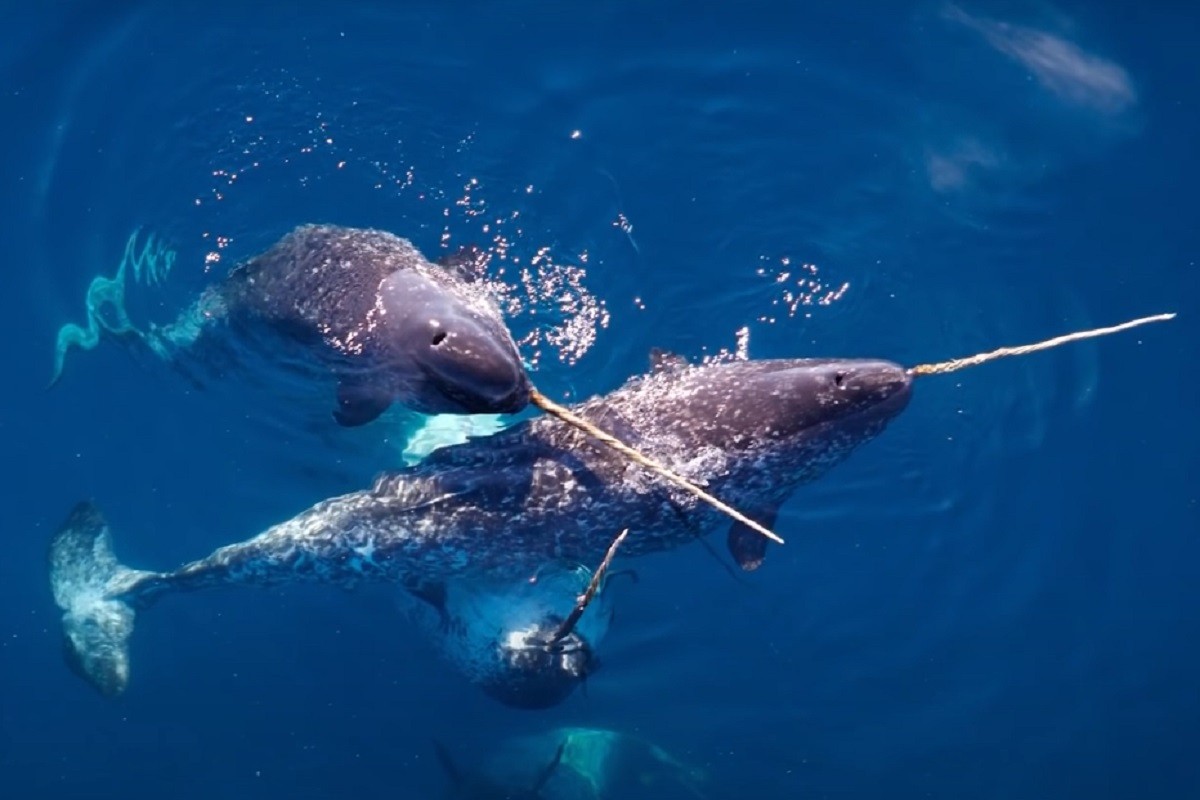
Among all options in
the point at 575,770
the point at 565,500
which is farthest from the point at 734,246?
the point at 575,770

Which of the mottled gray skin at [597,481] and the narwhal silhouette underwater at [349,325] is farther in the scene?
the mottled gray skin at [597,481]

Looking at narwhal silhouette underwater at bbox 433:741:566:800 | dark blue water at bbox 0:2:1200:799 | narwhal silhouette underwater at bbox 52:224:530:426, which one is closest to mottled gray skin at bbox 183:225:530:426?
narwhal silhouette underwater at bbox 52:224:530:426

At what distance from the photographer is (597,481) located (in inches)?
321

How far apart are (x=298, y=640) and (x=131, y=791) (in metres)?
3.51

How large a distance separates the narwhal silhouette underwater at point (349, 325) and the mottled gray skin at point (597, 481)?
94 cm

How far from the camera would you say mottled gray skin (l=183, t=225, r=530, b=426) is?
6.96m

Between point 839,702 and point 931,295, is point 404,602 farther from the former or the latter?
point 931,295

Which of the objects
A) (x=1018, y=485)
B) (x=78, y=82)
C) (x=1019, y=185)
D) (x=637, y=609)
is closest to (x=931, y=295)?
(x=1019, y=185)

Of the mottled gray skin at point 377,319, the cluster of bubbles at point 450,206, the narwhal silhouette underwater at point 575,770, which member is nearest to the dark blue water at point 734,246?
the cluster of bubbles at point 450,206

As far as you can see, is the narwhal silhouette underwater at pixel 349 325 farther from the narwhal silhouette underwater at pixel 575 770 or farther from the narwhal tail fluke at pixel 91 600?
the narwhal silhouette underwater at pixel 575 770

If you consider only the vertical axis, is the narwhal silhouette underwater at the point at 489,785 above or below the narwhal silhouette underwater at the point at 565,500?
below

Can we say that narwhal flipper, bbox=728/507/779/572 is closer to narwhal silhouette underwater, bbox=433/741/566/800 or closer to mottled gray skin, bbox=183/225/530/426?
mottled gray skin, bbox=183/225/530/426

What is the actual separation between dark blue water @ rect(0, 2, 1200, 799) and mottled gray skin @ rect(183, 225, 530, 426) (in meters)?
0.89

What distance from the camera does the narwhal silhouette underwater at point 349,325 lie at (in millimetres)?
7062
